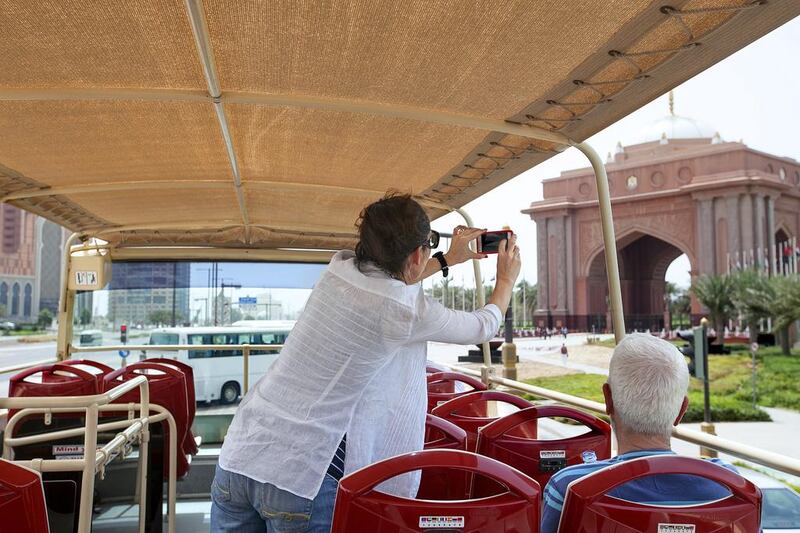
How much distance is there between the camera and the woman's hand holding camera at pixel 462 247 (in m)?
2.17

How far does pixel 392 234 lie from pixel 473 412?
188 cm

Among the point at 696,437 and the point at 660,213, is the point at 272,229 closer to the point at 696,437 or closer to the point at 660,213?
the point at 696,437

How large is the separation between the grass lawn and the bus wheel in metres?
18.0

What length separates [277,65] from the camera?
2445 millimetres

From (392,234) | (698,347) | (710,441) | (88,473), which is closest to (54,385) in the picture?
(88,473)

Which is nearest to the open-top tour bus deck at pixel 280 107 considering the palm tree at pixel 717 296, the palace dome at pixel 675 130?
the palm tree at pixel 717 296

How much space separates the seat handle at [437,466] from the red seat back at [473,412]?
1165mm

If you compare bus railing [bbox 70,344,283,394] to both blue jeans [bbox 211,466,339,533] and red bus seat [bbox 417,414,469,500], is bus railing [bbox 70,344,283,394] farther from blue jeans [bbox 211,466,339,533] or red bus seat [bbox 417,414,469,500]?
blue jeans [bbox 211,466,339,533]

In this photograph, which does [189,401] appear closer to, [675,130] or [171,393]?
[171,393]

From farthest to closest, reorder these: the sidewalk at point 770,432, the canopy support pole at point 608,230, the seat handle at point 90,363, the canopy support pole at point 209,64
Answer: the sidewalk at point 770,432, the seat handle at point 90,363, the canopy support pole at point 608,230, the canopy support pole at point 209,64

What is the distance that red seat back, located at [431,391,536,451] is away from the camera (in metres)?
2.68

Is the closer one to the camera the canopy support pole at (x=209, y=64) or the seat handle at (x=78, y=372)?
the canopy support pole at (x=209, y=64)

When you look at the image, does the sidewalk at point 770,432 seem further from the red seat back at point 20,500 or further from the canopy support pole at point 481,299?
the red seat back at point 20,500

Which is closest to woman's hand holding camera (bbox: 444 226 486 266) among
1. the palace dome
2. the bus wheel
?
the bus wheel
